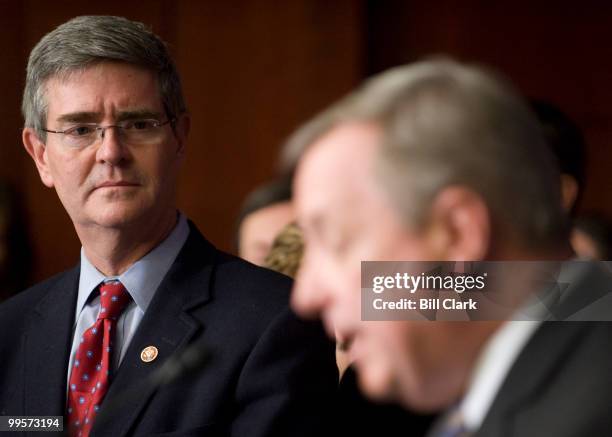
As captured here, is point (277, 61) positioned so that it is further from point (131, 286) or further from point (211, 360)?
point (211, 360)

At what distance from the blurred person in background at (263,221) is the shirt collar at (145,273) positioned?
1068mm

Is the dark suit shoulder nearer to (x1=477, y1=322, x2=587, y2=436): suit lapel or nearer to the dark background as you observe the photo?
(x1=477, y1=322, x2=587, y2=436): suit lapel

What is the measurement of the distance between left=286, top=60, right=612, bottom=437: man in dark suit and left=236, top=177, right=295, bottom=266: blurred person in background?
7.30 feet

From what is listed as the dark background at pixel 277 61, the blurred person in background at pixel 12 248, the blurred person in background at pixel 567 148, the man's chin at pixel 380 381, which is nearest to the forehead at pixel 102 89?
the blurred person in background at pixel 567 148

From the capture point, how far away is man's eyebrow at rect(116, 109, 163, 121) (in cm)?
246

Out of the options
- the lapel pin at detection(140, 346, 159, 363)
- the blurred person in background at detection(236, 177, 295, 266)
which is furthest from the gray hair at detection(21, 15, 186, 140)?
the blurred person in background at detection(236, 177, 295, 266)

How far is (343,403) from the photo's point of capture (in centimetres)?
233

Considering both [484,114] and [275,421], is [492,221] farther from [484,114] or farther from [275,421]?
[275,421]

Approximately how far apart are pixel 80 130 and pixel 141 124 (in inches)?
5.6

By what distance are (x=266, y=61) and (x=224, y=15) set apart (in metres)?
0.35

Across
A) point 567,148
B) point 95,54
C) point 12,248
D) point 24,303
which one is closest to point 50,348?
point 24,303

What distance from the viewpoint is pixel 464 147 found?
133 cm

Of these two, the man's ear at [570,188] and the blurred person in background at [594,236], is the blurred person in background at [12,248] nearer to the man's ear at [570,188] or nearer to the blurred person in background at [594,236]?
the blurred person in background at [594,236]

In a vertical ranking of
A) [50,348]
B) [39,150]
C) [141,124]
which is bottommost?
[50,348]
